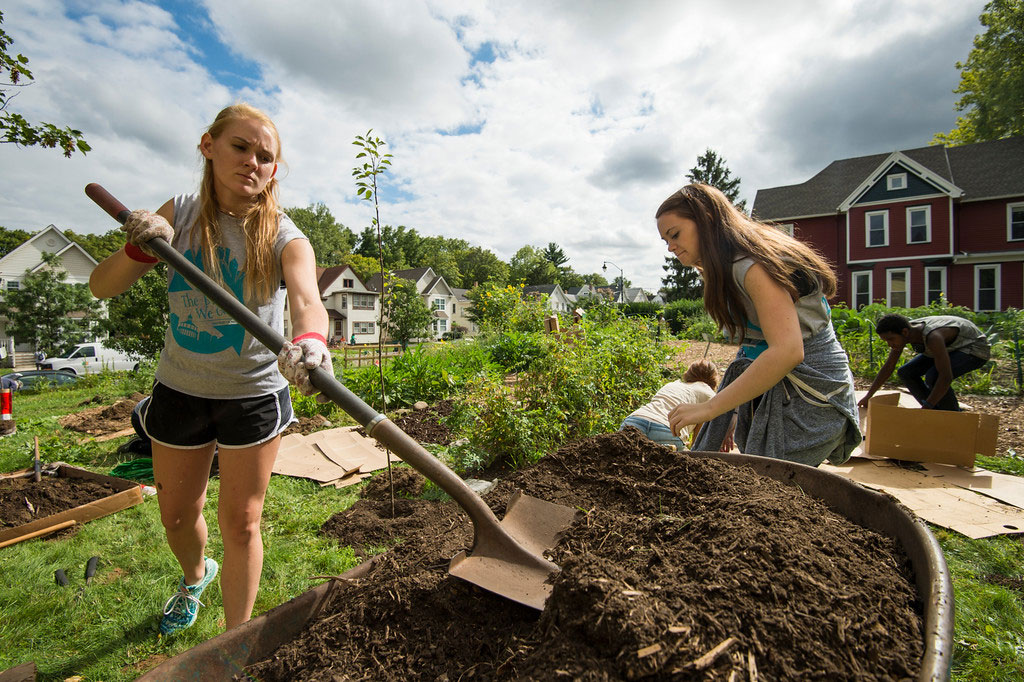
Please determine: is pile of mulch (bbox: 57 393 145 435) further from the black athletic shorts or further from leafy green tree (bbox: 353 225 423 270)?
leafy green tree (bbox: 353 225 423 270)

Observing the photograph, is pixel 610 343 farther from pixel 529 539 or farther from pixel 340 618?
pixel 340 618

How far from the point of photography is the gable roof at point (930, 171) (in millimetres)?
19328

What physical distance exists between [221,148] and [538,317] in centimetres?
1029

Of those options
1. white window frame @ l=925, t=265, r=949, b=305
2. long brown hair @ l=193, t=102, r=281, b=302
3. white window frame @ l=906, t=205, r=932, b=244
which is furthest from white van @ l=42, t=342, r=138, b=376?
white window frame @ l=925, t=265, r=949, b=305

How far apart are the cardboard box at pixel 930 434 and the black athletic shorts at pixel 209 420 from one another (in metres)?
4.79

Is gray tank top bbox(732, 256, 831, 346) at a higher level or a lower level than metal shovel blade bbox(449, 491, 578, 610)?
higher

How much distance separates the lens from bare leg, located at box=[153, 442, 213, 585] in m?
1.67

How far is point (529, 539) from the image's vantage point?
127 cm

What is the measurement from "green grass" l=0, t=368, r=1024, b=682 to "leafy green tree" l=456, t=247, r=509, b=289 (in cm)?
6248

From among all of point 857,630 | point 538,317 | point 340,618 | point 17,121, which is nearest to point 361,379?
point 17,121

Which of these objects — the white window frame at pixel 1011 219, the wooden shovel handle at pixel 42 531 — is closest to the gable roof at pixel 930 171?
the white window frame at pixel 1011 219

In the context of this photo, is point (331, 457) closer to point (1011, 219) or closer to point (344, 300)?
point (1011, 219)

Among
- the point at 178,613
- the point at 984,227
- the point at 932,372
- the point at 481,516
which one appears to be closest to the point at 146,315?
the point at 178,613

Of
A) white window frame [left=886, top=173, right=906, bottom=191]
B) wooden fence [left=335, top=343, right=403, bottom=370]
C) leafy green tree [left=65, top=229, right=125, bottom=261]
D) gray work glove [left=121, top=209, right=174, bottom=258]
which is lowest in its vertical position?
wooden fence [left=335, top=343, right=403, bottom=370]
